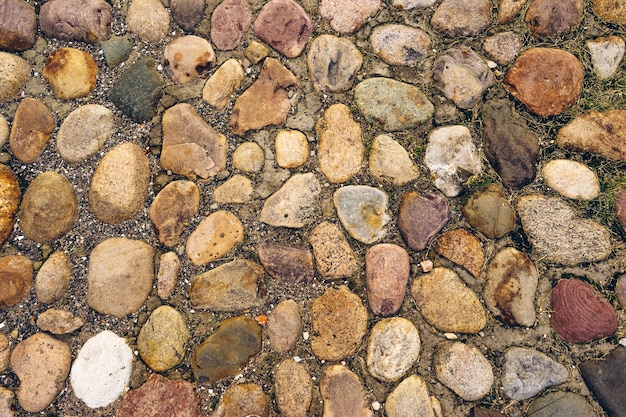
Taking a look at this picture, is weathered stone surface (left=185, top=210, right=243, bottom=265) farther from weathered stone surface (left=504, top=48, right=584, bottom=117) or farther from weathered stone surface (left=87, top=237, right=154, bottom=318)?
weathered stone surface (left=504, top=48, right=584, bottom=117)

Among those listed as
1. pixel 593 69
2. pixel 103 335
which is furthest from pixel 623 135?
pixel 103 335

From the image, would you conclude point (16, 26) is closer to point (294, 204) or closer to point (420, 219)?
point (294, 204)

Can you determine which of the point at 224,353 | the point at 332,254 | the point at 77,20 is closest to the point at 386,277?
the point at 332,254

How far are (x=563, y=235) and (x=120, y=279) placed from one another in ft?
7.14

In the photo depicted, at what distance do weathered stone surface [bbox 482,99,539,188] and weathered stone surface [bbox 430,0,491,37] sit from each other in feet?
1.51

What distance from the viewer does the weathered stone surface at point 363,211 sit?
90.6 inches

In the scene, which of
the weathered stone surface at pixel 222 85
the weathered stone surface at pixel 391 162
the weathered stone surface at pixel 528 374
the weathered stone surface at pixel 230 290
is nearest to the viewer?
the weathered stone surface at pixel 528 374

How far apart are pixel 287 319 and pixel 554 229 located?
4.51ft

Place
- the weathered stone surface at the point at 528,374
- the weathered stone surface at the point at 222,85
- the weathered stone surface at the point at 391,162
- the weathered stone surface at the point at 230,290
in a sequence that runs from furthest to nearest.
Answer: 1. the weathered stone surface at the point at 222,85
2. the weathered stone surface at the point at 391,162
3. the weathered stone surface at the point at 230,290
4. the weathered stone surface at the point at 528,374

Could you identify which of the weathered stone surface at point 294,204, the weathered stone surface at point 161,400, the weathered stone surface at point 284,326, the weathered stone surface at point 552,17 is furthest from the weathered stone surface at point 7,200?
the weathered stone surface at point 552,17

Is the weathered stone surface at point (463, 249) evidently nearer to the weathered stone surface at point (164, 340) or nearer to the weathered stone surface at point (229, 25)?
the weathered stone surface at point (164, 340)

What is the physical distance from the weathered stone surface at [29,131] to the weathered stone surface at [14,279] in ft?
1.71

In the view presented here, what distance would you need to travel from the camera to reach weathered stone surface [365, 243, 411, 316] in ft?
7.32

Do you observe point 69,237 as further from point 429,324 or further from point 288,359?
point 429,324
